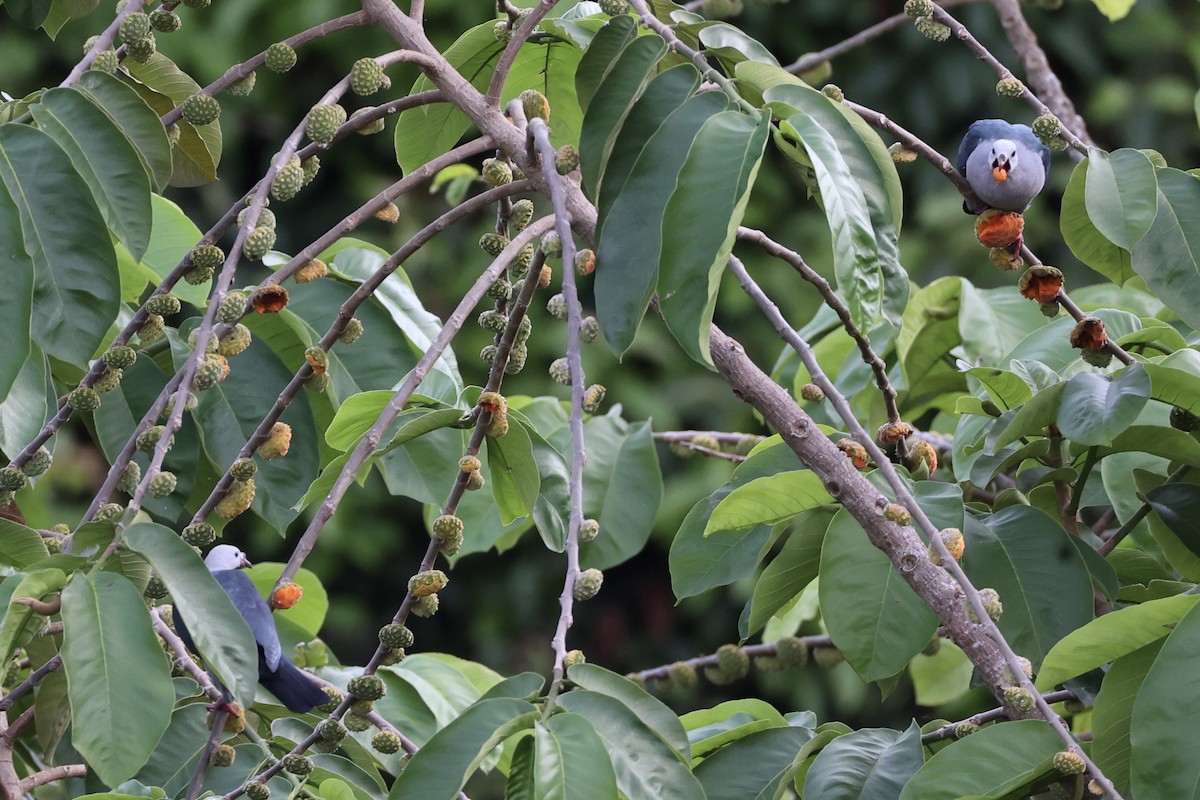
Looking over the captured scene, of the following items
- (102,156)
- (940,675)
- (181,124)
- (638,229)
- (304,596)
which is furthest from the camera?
(940,675)

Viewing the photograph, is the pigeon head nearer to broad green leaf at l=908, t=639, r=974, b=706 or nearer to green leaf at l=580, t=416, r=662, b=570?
green leaf at l=580, t=416, r=662, b=570

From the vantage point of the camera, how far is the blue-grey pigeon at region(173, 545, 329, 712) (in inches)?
36.6

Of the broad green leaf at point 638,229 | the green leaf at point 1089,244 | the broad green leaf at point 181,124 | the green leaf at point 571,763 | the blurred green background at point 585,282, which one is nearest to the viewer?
the green leaf at point 571,763

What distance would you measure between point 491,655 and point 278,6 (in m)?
1.62

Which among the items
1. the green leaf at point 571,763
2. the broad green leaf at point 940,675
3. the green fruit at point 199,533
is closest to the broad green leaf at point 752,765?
the green leaf at point 571,763

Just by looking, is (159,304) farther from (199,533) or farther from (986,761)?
(986,761)

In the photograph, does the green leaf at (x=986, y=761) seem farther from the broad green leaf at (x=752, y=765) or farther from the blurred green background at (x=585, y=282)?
the blurred green background at (x=585, y=282)

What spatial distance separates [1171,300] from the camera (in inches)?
32.5

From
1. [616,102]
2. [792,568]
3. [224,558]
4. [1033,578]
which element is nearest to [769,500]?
[792,568]

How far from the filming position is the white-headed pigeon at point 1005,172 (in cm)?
95

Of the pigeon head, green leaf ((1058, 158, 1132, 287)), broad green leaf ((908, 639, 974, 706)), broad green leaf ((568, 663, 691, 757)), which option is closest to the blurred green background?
broad green leaf ((908, 639, 974, 706))

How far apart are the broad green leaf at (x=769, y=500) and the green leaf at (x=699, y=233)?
0.22m

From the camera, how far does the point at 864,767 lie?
797 millimetres

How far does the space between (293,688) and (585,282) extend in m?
A: 2.02
